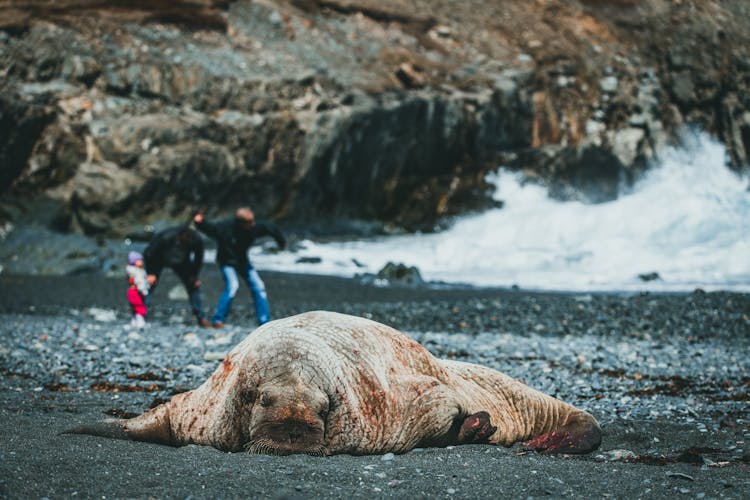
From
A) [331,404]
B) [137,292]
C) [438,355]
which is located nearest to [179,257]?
[137,292]

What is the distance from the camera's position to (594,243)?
95.0ft

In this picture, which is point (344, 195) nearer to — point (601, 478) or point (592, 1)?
point (592, 1)

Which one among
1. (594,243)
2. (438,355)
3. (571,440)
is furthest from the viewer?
(594,243)

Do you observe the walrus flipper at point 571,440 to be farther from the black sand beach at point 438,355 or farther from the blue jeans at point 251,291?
the blue jeans at point 251,291

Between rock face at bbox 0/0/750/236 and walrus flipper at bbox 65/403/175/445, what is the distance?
23.0m

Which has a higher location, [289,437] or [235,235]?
[235,235]

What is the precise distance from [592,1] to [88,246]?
102 ft

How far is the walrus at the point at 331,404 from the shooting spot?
193 inches

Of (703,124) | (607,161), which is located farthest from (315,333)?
(703,124)

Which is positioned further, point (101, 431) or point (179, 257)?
point (179, 257)

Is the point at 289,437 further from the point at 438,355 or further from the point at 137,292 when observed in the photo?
the point at 137,292

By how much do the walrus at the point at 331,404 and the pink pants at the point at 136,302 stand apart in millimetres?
7271

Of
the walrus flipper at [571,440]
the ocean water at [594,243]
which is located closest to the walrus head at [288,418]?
the walrus flipper at [571,440]

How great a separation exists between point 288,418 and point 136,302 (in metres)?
8.40
